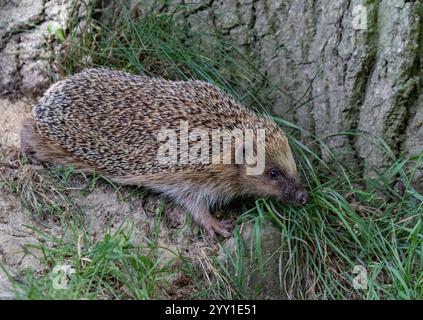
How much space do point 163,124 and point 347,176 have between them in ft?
5.00

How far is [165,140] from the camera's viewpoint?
5.80 meters

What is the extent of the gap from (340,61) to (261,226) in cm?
153

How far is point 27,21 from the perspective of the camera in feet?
21.7

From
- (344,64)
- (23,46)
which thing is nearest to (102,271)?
(344,64)

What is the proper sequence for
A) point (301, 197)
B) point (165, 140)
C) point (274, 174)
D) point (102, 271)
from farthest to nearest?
point (274, 174), point (165, 140), point (301, 197), point (102, 271)

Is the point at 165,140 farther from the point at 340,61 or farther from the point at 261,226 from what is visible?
the point at 340,61

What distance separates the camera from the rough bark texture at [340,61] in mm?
5734

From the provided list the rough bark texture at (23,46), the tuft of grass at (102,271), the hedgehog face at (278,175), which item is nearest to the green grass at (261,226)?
the tuft of grass at (102,271)

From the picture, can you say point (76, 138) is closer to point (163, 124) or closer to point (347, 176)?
point (163, 124)

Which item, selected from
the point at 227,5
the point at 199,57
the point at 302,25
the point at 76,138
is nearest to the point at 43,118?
the point at 76,138

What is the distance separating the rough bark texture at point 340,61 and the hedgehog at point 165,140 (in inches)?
19.0

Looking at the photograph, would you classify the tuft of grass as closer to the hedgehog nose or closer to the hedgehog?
the hedgehog

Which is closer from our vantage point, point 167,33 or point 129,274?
point 129,274

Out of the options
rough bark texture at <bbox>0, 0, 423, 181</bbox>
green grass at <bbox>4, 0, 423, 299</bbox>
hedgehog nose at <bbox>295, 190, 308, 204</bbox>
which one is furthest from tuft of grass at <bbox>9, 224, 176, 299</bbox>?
rough bark texture at <bbox>0, 0, 423, 181</bbox>
